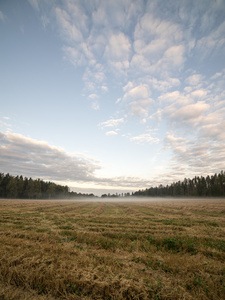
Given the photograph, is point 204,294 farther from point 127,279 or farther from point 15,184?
point 15,184

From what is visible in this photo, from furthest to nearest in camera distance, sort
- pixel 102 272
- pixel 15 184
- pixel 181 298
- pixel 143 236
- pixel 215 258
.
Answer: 1. pixel 15 184
2. pixel 143 236
3. pixel 215 258
4. pixel 102 272
5. pixel 181 298

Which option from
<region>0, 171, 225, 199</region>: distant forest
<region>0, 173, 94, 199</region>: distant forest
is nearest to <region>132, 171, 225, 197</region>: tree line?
<region>0, 171, 225, 199</region>: distant forest

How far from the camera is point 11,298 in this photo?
3.62m

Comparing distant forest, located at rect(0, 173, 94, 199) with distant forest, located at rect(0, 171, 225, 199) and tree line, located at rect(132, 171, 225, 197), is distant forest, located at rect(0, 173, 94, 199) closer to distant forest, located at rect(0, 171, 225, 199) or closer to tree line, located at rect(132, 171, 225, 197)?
distant forest, located at rect(0, 171, 225, 199)

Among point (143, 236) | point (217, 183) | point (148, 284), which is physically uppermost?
point (217, 183)

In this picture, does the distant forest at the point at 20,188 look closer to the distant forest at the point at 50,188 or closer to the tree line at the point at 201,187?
the distant forest at the point at 50,188

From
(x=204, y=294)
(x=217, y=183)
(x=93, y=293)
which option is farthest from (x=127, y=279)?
(x=217, y=183)

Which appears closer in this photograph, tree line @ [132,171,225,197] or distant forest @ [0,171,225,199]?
distant forest @ [0,171,225,199]

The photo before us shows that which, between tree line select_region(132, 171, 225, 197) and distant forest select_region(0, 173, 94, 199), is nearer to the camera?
distant forest select_region(0, 173, 94, 199)

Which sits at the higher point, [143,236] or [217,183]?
[217,183]

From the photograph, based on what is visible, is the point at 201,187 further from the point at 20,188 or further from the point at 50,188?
the point at 20,188

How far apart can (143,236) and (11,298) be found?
929 cm

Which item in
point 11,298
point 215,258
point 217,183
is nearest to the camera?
point 11,298

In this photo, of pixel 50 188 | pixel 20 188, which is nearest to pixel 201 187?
pixel 50 188
